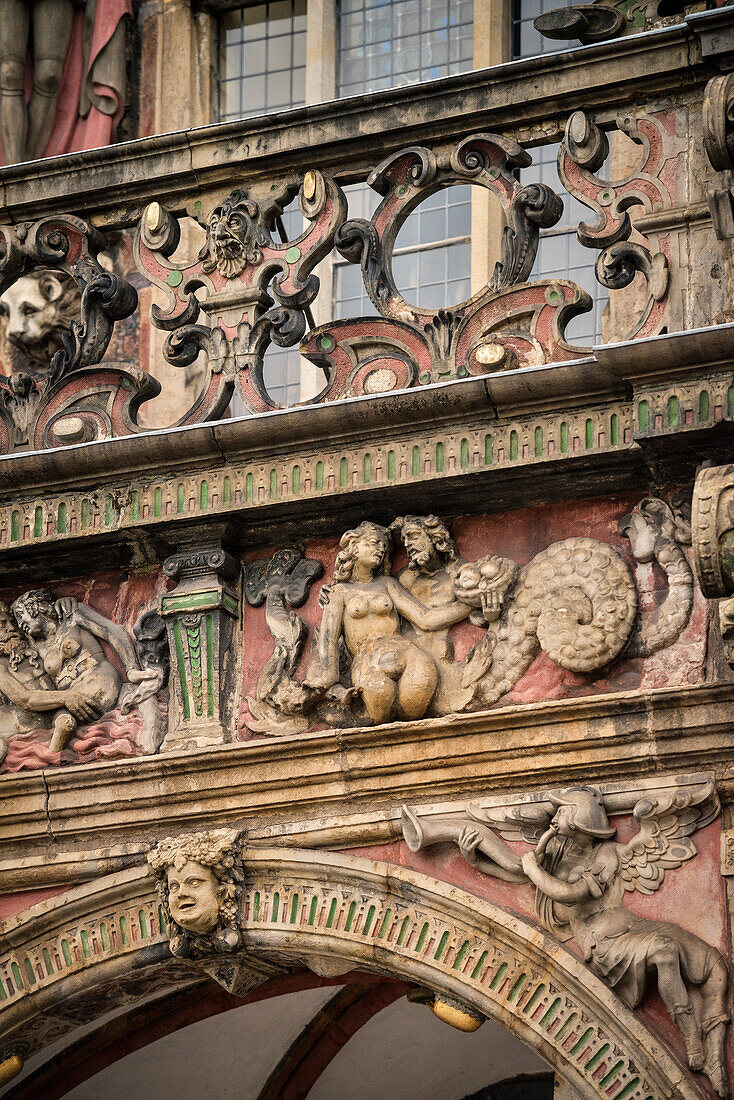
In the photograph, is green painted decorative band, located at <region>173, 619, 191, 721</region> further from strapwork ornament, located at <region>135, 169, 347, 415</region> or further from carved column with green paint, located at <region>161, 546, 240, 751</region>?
strapwork ornament, located at <region>135, 169, 347, 415</region>

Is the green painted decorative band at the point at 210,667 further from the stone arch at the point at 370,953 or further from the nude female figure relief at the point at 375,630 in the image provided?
the stone arch at the point at 370,953

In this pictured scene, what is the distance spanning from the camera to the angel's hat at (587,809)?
7762mm

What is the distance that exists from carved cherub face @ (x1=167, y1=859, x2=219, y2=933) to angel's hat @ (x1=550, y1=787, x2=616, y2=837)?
1.19 m

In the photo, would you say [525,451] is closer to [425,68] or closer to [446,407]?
[446,407]

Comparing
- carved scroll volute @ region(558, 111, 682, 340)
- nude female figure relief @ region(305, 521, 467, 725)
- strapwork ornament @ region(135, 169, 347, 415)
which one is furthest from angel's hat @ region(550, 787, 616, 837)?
strapwork ornament @ region(135, 169, 347, 415)

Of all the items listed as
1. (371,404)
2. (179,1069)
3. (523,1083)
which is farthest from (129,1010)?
(371,404)

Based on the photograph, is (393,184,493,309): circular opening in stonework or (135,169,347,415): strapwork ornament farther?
(393,184,493,309): circular opening in stonework

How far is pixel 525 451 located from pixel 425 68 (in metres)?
3.43

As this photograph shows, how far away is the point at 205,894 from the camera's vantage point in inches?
323

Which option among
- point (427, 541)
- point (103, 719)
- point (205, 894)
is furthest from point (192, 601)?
point (205, 894)

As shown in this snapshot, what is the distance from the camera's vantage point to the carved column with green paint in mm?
8508

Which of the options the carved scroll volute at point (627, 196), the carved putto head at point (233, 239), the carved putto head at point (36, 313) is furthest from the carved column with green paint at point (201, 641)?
the carved putto head at point (36, 313)

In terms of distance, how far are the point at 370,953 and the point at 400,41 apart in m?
4.80

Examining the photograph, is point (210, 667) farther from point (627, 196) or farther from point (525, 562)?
point (627, 196)
